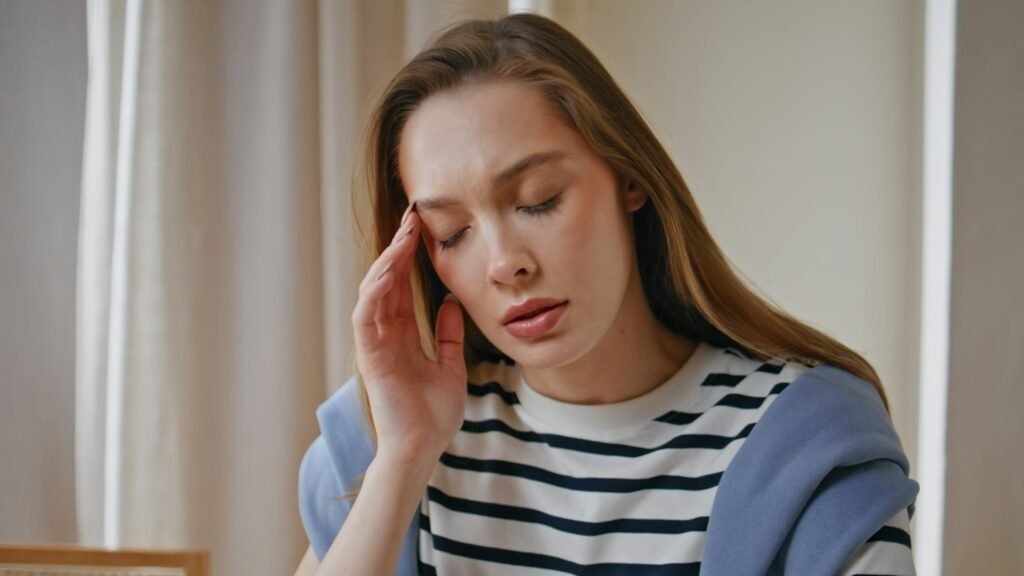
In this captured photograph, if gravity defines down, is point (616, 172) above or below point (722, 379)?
above

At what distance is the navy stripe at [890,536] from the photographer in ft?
2.85

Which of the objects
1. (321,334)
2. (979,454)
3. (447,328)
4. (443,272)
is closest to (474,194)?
(443,272)

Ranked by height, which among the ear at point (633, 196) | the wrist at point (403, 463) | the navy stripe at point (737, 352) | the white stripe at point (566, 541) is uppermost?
the ear at point (633, 196)

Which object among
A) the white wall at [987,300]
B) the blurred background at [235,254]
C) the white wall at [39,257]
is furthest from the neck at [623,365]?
the white wall at [39,257]

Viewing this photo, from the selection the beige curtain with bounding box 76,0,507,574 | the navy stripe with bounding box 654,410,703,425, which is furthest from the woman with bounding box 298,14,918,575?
the beige curtain with bounding box 76,0,507,574

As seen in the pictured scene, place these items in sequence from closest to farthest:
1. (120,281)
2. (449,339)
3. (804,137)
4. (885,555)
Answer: (885,555), (449,339), (120,281), (804,137)

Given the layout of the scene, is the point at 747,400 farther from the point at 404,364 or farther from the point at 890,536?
the point at 404,364

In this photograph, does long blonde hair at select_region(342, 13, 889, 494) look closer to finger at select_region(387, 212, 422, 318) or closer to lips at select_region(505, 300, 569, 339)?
finger at select_region(387, 212, 422, 318)

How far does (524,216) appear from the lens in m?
0.93

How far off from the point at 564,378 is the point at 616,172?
0.81 feet

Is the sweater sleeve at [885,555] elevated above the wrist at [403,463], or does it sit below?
below

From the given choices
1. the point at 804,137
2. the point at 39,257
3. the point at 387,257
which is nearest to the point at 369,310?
the point at 387,257

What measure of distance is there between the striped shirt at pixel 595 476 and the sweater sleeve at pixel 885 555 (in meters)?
0.16

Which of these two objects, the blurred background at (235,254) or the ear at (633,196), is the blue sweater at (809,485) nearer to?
the ear at (633,196)
